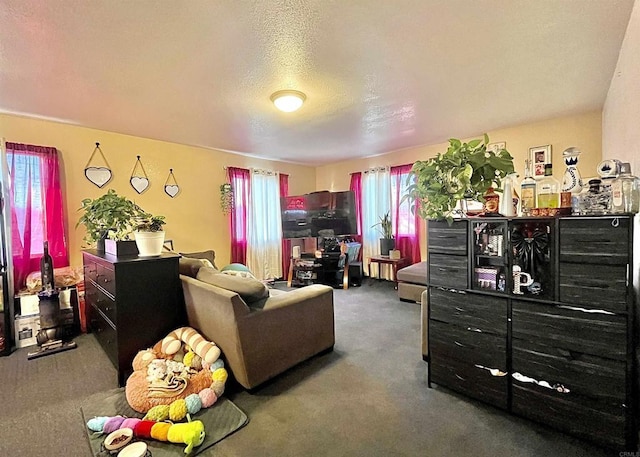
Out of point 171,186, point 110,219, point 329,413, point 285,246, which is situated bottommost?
point 329,413

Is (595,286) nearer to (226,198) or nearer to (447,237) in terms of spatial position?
(447,237)

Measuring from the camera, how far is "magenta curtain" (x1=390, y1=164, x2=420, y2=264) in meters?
5.25

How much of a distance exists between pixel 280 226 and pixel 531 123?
429cm

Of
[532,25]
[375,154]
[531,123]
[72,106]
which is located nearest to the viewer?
[532,25]

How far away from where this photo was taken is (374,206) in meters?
5.80

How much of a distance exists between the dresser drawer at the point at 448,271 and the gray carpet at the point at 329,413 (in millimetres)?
792

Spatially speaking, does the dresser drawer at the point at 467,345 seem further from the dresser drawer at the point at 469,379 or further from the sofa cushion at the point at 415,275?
the sofa cushion at the point at 415,275

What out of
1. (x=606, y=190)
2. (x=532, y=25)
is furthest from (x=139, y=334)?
(x=532, y=25)

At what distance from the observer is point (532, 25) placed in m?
1.84

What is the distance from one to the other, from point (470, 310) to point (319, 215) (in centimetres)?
378

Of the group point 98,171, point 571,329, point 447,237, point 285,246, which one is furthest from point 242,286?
point 285,246

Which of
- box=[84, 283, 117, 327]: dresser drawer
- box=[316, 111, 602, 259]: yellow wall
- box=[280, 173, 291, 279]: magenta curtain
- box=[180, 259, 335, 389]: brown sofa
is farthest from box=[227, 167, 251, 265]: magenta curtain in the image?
box=[316, 111, 602, 259]: yellow wall

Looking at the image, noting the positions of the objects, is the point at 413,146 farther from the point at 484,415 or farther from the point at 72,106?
the point at 72,106

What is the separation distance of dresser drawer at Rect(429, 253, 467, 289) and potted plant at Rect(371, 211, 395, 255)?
3.30m
